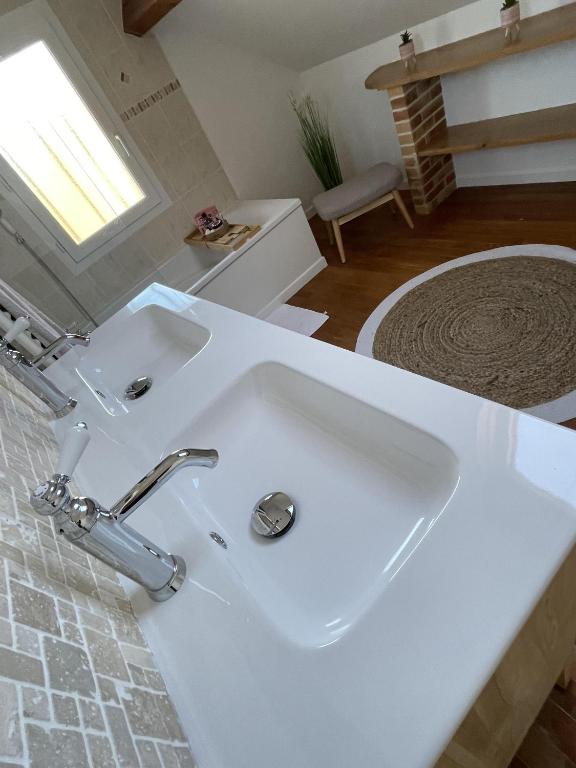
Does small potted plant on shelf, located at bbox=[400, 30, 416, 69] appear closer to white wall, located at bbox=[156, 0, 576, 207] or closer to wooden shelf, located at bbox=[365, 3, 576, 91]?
wooden shelf, located at bbox=[365, 3, 576, 91]

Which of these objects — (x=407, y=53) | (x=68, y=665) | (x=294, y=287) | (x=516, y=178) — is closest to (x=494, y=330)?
(x=294, y=287)

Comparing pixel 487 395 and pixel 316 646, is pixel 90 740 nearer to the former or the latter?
pixel 316 646

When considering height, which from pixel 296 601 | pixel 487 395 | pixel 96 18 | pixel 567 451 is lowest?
pixel 487 395

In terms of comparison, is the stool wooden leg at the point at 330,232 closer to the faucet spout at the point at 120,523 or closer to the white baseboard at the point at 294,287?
the white baseboard at the point at 294,287

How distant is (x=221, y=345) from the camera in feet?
4.31

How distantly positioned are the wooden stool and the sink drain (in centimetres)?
195

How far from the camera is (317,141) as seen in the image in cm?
349

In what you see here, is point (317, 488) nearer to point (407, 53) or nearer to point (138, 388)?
point (138, 388)

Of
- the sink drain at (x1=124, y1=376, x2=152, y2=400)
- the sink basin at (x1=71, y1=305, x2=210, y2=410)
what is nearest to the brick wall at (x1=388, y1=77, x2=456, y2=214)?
the sink basin at (x1=71, y1=305, x2=210, y2=410)

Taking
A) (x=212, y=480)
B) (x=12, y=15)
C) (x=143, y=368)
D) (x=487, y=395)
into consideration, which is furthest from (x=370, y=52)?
(x=212, y=480)

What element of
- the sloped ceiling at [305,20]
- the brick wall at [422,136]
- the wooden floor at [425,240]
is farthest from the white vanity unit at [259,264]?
the sloped ceiling at [305,20]

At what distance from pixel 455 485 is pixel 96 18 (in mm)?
3155

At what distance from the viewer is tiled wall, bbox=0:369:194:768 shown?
49 cm

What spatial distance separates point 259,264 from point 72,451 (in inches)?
89.1
